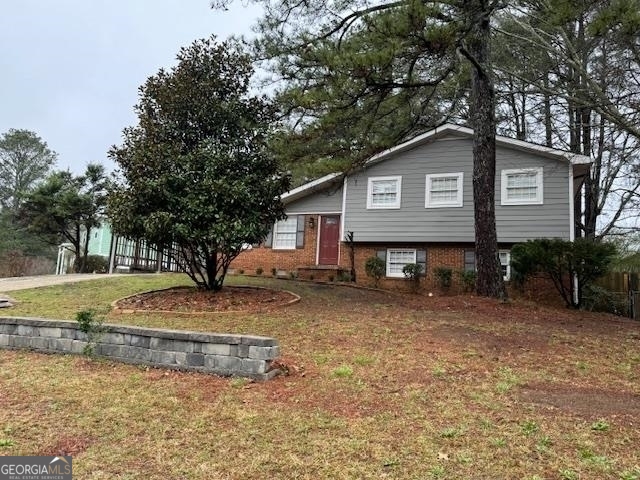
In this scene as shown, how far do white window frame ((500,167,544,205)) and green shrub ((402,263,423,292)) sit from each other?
3125mm

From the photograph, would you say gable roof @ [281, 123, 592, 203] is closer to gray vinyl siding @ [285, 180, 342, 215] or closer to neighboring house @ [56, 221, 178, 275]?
gray vinyl siding @ [285, 180, 342, 215]

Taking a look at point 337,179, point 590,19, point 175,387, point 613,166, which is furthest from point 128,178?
point 613,166

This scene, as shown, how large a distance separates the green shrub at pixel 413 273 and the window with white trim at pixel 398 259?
0.42 meters

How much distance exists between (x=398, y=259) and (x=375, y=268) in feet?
3.11

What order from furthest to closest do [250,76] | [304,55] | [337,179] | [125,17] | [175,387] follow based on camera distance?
1. [337,179]
2. [125,17]
3. [250,76]
4. [304,55]
5. [175,387]

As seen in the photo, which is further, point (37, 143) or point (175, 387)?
point (37, 143)

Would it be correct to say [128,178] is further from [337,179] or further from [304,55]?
[337,179]

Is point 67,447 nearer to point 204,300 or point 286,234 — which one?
point 204,300

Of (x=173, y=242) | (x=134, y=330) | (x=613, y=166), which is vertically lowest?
(x=134, y=330)

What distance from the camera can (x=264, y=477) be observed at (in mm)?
2920

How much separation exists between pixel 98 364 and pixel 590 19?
27.2 feet

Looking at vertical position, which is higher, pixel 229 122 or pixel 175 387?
pixel 229 122

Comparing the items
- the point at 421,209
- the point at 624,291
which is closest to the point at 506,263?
the point at 421,209

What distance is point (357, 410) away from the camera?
3973 mm
